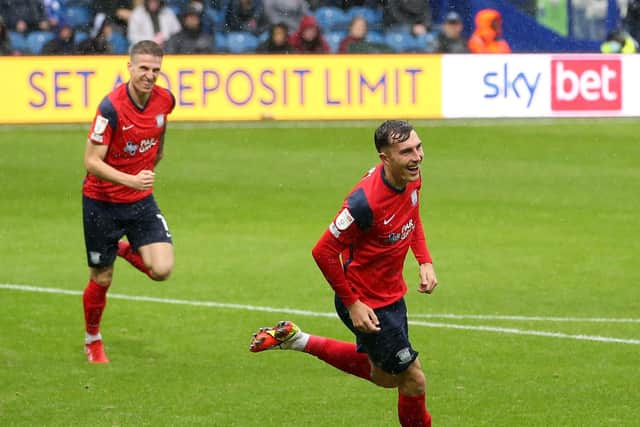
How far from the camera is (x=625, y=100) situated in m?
23.8

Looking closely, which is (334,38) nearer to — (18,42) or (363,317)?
(18,42)

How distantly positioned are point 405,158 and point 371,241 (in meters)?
0.53

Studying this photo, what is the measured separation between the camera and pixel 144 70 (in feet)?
32.1

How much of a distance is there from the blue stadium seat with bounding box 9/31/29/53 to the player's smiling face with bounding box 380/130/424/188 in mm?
16538

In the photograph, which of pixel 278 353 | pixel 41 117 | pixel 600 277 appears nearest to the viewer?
pixel 278 353

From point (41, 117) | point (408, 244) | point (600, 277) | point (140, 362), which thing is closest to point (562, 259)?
point (600, 277)

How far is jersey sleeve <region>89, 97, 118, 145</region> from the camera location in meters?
9.85

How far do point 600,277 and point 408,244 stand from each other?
636 centimetres

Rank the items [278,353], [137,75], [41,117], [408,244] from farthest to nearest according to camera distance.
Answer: [41,117] → [278,353] → [137,75] → [408,244]

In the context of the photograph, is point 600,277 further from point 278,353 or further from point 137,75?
point 137,75

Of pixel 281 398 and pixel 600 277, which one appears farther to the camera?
pixel 600 277

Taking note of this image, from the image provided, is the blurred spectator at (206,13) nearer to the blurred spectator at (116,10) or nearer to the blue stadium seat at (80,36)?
the blurred spectator at (116,10)

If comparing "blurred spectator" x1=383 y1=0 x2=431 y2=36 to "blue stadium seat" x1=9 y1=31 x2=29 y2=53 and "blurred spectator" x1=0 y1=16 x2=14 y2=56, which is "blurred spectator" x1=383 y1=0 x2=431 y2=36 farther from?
"blurred spectator" x1=0 y1=16 x2=14 y2=56

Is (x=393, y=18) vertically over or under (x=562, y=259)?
over
